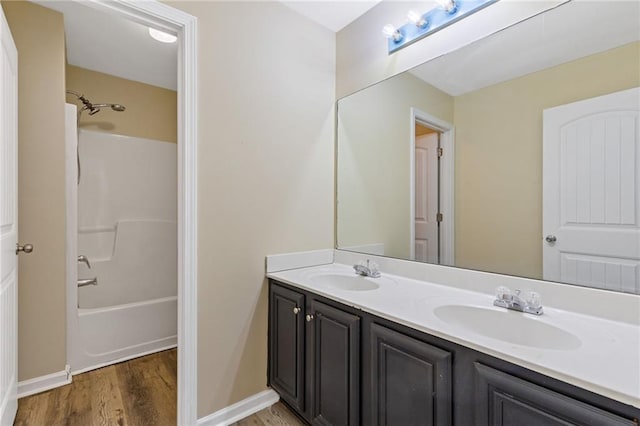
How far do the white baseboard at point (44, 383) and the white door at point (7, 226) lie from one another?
349 millimetres

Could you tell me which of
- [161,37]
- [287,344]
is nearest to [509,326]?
[287,344]

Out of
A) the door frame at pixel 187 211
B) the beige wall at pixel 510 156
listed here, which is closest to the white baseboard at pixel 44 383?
the door frame at pixel 187 211

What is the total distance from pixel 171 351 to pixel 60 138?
5.80 feet

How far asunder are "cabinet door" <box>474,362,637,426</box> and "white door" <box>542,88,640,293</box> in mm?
602

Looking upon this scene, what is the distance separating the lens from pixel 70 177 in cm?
213

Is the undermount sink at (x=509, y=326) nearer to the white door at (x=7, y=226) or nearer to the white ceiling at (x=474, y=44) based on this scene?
the white ceiling at (x=474, y=44)

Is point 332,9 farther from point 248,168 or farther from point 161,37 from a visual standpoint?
point 161,37

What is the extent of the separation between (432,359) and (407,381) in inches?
5.9

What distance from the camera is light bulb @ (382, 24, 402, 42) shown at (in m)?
1.72

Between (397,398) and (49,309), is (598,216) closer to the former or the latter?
(397,398)

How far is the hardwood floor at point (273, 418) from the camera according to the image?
1.63m

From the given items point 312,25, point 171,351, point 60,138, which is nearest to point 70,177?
point 60,138

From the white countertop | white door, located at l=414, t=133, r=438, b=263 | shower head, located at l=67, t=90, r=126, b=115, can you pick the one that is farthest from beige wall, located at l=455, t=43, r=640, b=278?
shower head, located at l=67, t=90, r=126, b=115

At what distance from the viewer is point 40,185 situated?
1932 millimetres
